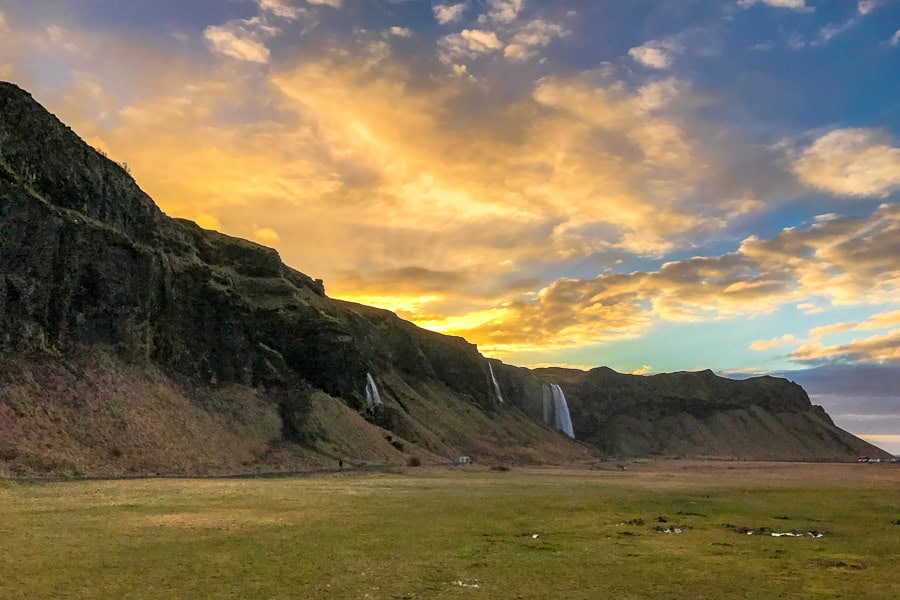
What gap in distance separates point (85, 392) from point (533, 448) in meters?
97.7

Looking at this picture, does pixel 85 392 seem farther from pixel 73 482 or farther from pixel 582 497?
pixel 582 497

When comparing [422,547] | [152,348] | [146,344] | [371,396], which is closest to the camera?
[422,547]

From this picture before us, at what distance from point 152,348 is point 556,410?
442 ft

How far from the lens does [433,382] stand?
152000mm

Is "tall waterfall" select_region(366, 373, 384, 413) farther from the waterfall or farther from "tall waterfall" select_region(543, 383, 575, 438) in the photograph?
"tall waterfall" select_region(543, 383, 575, 438)

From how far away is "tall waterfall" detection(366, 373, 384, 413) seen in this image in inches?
4293

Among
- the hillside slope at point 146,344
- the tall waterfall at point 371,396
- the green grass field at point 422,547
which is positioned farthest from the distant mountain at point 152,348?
the green grass field at point 422,547

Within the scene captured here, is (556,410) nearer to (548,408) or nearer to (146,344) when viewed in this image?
(548,408)

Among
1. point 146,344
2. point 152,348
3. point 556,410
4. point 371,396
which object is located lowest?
point 371,396

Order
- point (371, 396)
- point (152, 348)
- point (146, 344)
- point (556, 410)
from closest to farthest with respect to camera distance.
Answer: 1. point (146, 344)
2. point (152, 348)
3. point (371, 396)
4. point (556, 410)

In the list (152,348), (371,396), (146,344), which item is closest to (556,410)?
(371,396)

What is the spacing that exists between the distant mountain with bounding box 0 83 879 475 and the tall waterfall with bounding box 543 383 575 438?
2453 inches

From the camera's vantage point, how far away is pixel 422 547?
22266mm

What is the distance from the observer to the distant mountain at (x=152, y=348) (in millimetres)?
58125
